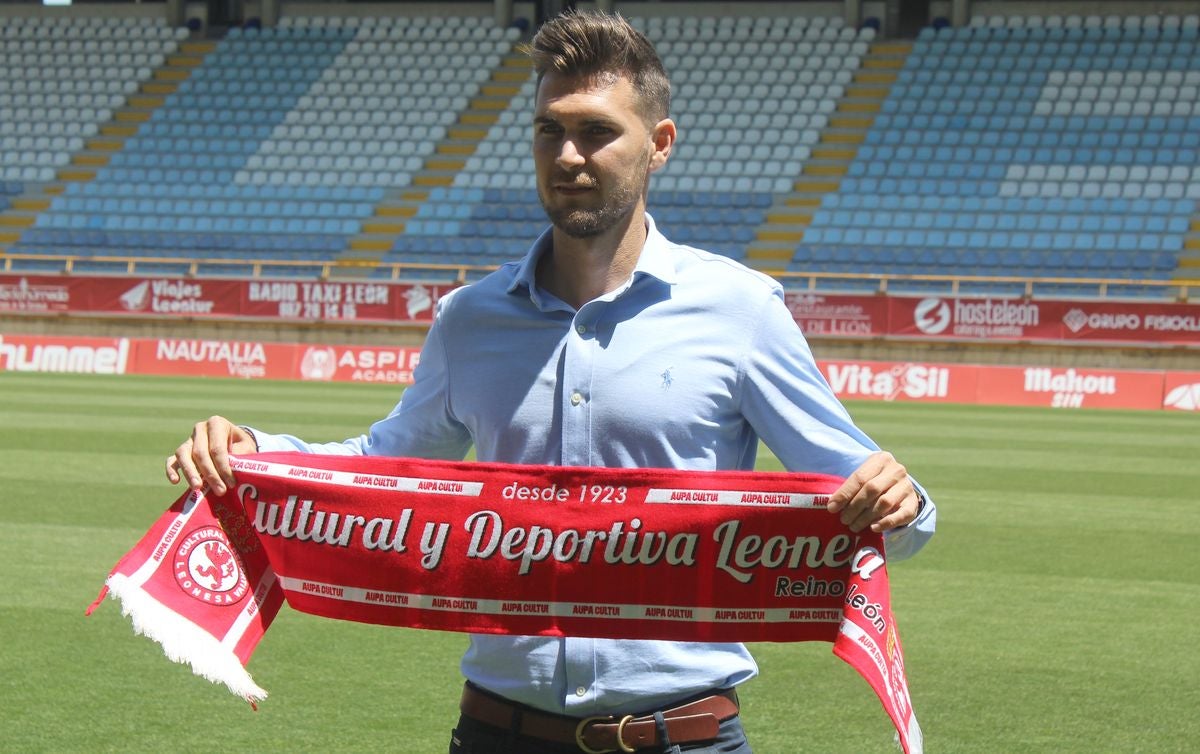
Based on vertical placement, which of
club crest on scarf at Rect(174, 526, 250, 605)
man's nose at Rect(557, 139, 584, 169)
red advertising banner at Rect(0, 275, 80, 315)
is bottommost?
club crest on scarf at Rect(174, 526, 250, 605)

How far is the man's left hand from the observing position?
2.66 m

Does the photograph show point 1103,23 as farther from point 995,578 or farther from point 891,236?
point 995,578

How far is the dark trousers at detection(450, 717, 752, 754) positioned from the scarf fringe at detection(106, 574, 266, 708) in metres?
0.40

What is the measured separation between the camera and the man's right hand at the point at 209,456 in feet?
9.72

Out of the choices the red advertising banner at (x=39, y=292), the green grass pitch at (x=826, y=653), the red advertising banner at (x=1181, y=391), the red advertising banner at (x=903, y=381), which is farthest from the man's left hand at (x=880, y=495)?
the red advertising banner at (x=39, y=292)

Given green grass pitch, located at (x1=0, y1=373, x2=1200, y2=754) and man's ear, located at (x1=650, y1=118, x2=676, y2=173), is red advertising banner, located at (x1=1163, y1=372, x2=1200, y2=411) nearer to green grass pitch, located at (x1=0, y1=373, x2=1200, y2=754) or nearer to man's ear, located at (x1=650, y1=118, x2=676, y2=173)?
green grass pitch, located at (x1=0, y1=373, x2=1200, y2=754)

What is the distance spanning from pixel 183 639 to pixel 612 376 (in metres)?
0.96

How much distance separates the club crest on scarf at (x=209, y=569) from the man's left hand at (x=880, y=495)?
1.17m

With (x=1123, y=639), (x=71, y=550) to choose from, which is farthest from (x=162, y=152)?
(x=1123, y=639)

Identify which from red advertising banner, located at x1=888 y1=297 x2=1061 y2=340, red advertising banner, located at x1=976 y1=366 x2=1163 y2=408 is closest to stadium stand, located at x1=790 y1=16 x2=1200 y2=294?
red advertising banner, located at x1=888 y1=297 x2=1061 y2=340

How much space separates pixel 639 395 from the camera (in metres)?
2.81

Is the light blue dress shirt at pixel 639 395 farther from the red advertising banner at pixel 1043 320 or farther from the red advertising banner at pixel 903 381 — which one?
the red advertising banner at pixel 1043 320

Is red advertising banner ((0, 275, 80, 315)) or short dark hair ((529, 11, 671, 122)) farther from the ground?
red advertising banner ((0, 275, 80, 315))

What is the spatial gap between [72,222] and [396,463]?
117 ft
